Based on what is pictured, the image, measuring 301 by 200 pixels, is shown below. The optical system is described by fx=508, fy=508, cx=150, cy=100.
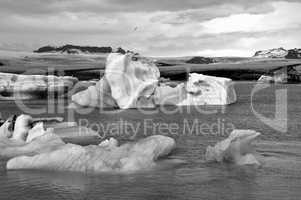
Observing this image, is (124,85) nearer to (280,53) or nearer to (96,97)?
(96,97)

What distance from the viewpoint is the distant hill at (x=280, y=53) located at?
132 metres

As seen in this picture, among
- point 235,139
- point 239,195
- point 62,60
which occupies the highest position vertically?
point 62,60

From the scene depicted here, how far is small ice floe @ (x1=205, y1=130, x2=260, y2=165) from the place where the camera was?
14836mm

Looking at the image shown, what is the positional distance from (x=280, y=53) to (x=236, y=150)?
131009 mm

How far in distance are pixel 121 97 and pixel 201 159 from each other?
50.2ft

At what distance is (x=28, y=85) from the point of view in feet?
126

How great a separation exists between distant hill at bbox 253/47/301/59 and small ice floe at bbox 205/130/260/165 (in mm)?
120046

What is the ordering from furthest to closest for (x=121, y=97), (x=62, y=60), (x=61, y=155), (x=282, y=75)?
(x=62, y=60)
(x=282, y=75)
(x=121, y=97)
(x=61, y=155)

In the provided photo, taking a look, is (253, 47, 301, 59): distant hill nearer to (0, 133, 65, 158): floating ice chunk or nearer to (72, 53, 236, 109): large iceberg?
(72, 53, 236, 109): large iceberg

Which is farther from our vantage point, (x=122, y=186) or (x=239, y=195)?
(x=122, y=186)

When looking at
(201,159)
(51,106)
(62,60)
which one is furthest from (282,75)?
(201,159)

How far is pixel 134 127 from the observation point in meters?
23.2

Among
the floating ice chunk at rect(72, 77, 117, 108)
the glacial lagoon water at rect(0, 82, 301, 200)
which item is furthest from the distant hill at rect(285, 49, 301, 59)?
the glacial lagoon water at rect(0, 82, 301, 200)

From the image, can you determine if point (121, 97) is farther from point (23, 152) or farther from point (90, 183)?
point (90, 183)
